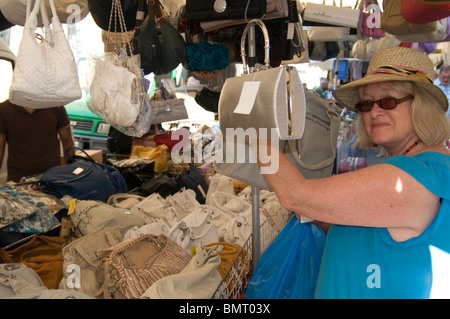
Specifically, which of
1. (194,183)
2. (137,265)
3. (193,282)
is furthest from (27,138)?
(193,282)

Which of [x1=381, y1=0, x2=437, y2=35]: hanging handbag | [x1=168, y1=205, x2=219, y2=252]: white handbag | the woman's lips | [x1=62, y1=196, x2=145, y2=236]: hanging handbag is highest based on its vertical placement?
[x1=381, y1=0, x2=437, y2=35]: hanging handbag

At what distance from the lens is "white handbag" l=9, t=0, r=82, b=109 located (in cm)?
153

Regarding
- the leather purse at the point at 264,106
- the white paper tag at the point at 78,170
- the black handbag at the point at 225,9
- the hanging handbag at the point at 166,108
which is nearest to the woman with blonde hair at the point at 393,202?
the leather purse at the point at 264,106

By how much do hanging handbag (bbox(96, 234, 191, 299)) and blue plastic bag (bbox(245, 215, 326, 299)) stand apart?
376 mm

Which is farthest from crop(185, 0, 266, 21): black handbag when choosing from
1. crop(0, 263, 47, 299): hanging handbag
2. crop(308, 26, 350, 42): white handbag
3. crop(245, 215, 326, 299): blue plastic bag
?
crop(308, 26, 350, 42): white handbag

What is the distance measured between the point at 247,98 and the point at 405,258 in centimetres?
77

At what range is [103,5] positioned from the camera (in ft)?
7.21

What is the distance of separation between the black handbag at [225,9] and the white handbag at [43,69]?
0.81 meters

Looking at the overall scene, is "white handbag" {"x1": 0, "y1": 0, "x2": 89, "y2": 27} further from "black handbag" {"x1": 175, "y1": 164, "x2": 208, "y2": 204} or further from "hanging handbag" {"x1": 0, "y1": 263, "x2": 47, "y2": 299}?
"black handbag" {"x1": 175, "y1": 164, "x2": 208, "y2": 204}

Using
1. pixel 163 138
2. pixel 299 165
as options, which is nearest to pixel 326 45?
pixel 163 138

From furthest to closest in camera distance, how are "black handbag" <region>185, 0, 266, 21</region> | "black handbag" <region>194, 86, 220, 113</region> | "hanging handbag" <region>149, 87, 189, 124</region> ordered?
1. "black handbag" <region>194, 86, 220, 113</region>
2. "hanging handbag" <region>149, 87, 189, 124</region>
3. "black handbag" <region>185, 0, 266, 21</region>

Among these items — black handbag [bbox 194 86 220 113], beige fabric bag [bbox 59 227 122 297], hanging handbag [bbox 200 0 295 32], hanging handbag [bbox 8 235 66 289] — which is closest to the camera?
beige fabric bag [bbox 59 227 122 297]

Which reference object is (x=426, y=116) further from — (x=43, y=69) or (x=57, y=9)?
(x=57, y=9)

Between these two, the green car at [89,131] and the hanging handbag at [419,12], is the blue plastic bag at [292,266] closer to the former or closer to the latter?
the hanging handbag at [419,12]
